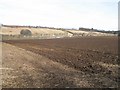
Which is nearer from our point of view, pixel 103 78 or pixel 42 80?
pixel 42 80

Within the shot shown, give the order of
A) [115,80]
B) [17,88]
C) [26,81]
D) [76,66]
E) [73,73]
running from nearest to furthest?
[17,88] < [26,81] < [115,80] < [73,73] < [76,66]

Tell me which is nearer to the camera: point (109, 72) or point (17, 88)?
point (17, 88)

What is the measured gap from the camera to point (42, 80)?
16359mm

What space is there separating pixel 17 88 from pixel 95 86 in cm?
388

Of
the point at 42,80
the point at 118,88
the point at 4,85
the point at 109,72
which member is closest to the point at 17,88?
the point at 4,85

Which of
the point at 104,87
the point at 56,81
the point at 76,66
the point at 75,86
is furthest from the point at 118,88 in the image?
the point at 76,66

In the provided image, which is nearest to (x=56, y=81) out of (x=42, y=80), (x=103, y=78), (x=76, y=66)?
(x=42, y=80)

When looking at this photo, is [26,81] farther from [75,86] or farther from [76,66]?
[76,66]

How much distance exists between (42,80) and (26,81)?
90cm

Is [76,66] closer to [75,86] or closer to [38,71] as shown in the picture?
[38,71]

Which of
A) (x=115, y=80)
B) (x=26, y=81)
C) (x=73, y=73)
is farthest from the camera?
(x=73, y=73)

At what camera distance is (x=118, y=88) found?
583 inches

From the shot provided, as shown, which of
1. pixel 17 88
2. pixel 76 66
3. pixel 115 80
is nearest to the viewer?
pixel 17 88

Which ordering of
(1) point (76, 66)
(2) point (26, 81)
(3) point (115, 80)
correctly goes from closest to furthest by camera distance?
(2) point (26, 81), (3) point (115, 80), (1) point (76, 66)
